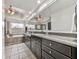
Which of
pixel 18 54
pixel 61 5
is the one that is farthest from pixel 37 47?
pixel 61 5

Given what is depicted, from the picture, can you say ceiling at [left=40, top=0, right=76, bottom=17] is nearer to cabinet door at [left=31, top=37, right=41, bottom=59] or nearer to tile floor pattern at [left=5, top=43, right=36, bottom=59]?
cabinet door at [left=31, top=37, right=41, bottom=59]

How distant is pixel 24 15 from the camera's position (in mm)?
6496

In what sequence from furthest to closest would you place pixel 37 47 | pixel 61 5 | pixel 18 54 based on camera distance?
pixel 18 54 → pixel 37 47 → pixel 61 5

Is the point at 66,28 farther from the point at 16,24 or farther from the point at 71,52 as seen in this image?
the point at 16,24

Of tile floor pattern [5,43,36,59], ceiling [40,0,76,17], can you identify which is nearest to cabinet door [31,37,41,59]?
tile floor pattern [5,43,36,59]

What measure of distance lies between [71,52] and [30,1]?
3332mm

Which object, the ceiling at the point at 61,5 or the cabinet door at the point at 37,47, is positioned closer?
the ceiling at the point at 61,5

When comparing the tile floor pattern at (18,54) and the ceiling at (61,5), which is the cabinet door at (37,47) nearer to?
the tile floor pattern at (18,54)

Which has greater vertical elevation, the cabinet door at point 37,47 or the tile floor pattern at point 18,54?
the cabinet door at point 37,47

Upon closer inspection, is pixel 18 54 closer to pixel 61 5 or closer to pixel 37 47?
pixel 37 47

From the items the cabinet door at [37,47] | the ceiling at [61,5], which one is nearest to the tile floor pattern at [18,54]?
the cabinet door at [37,47]

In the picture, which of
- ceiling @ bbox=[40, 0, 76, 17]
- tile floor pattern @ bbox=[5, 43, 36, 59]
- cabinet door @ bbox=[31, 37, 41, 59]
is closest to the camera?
ceiling @ bbox=[40, 0, 76, 17]

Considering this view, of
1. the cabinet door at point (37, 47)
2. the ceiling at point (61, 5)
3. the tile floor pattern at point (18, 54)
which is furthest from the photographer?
the tile floor pattern at point (18, 54)

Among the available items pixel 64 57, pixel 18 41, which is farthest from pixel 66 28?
pixel 18 41
